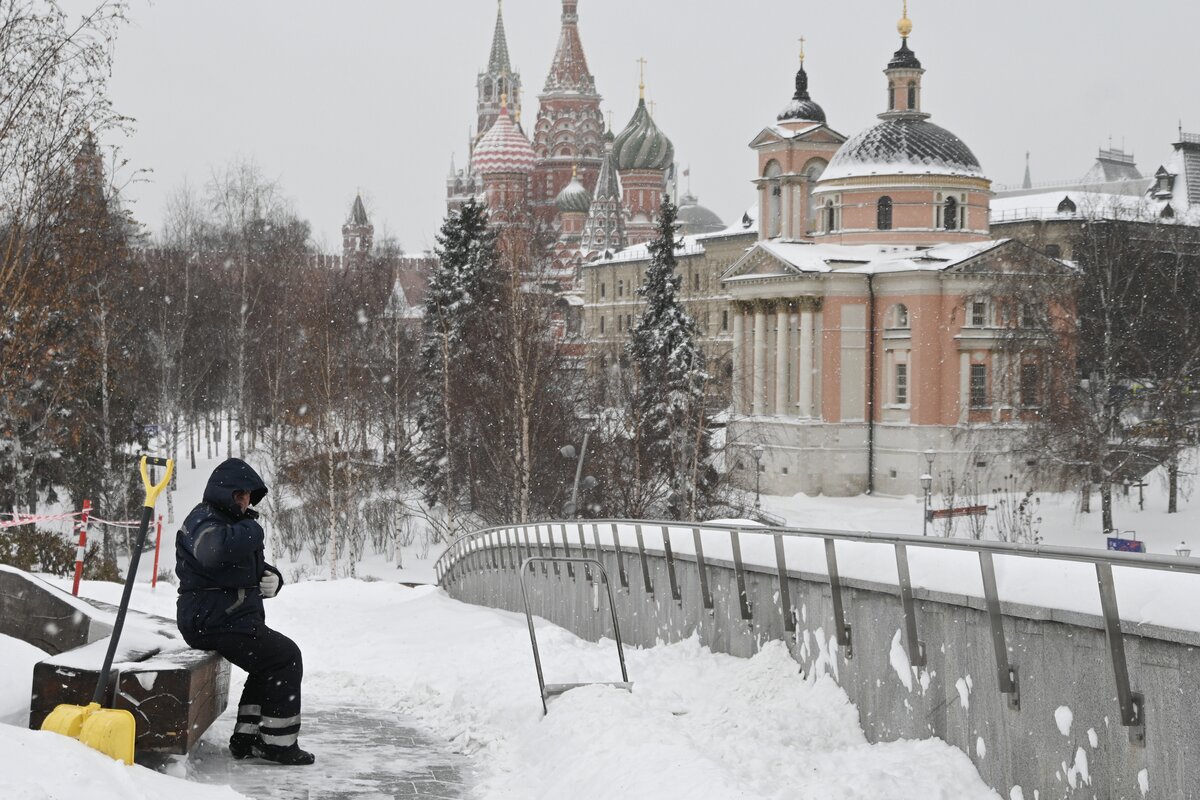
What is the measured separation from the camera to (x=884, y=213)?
64.5m

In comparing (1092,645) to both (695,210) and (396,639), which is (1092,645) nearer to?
(396,639)

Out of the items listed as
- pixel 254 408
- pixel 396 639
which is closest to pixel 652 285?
pixel 254 408

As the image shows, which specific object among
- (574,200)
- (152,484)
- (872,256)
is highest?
(574,200)

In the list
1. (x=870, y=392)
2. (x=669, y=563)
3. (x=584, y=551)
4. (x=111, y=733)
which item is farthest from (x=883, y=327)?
(x=111, y=733)

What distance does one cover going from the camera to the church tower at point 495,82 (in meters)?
150

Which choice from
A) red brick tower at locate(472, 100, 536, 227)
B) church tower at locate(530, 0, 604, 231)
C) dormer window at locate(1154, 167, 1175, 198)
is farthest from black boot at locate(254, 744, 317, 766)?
church tower at locate(530, 0, 604, 231)

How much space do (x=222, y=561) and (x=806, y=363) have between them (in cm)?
5633

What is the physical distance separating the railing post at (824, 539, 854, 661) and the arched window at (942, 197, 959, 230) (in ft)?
188

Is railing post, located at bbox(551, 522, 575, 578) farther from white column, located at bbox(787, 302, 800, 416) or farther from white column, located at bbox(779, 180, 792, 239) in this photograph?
white column, located at bbox(779, 180, 792, 239)

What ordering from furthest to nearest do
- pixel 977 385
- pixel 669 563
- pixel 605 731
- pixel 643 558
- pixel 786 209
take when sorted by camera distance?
pixel 786 209 → pixel 977 385 → pixel 643 558 → pixel 669 563 → pixel 605 731

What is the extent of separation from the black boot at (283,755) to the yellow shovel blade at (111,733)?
1461mm

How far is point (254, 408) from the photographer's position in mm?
63750

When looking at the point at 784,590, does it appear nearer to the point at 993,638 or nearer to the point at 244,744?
the point at 993,638

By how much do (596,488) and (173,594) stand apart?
20.5 m
